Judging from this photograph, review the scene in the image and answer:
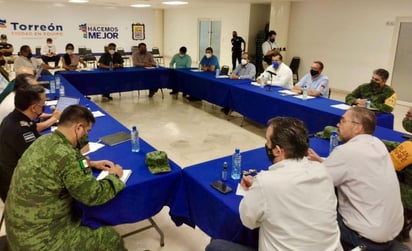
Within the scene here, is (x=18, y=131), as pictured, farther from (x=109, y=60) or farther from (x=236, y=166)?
(x=109, y=60)

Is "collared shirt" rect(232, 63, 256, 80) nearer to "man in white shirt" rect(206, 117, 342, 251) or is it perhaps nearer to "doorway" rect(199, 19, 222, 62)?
"man in white shirt" rect(206, 117, 342, 251)

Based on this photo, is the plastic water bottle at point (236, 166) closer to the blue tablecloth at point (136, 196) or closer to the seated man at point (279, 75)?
the blue tablecloth at point (136, 196)

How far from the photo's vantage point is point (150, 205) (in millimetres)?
1984

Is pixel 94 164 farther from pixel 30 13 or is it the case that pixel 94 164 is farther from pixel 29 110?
pixel 30 13

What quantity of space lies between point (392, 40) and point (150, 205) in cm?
729

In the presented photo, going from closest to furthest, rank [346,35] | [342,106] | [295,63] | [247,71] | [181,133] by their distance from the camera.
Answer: [342,106], [181,133], [247,71], [346,35], [295,63]

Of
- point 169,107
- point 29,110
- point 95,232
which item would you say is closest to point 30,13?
point 169,107

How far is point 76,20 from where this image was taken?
13.4m

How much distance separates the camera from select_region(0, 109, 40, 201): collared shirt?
1.95m

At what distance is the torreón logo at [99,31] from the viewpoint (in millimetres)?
13688

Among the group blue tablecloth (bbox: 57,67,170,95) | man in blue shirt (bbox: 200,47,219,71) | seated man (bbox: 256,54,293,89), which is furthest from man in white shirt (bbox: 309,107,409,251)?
blue tablecloth (bbox: 57,67,170,95)

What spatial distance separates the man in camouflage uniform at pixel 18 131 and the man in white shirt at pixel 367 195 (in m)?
1.85

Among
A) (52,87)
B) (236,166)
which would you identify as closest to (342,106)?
(236,166)

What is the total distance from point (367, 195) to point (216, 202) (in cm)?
79
